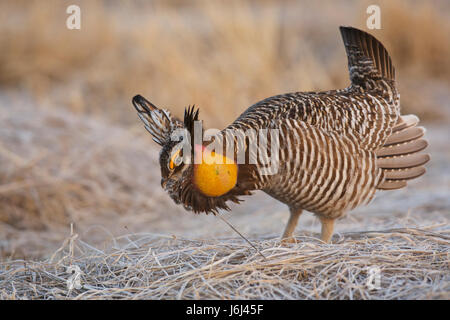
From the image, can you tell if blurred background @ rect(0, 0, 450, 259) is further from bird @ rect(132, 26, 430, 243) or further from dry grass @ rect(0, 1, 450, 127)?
bird @ rect(132, 26, 430, 243)

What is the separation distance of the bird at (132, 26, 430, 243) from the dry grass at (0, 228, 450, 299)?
31 cm

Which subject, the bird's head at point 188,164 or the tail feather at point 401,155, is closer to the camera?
the bird's head at point 188,164

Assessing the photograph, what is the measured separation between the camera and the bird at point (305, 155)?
3150 mm

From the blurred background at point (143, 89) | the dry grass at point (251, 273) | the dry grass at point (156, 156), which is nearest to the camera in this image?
the dry grass at point (251, 273)

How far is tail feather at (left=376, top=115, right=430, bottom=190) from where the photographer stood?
369 centimetres

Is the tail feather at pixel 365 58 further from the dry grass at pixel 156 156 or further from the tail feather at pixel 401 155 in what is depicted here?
the dry grass at pixel 156 156

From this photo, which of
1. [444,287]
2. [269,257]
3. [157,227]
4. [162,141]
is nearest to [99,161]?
[157,227]

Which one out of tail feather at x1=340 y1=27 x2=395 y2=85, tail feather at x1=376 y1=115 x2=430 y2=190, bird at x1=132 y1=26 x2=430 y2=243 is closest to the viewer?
bird at x1=132 y1=26 x2=430 y2=243

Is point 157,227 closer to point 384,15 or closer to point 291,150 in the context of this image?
point 291,150

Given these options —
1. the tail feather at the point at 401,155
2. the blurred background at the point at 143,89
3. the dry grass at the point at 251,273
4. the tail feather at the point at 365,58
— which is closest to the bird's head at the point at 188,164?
the dry grass at the point at 251,273

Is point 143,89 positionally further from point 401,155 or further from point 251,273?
point 251,273

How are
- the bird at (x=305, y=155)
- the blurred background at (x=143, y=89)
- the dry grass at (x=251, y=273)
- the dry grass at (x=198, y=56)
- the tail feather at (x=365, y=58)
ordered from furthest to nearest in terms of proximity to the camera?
the dry grass at (x=198, y=56), the blurred background at (x=143, y=89), the tail feather at (x=365, y=58), the bird at (x=305, y=155), the dry grass at (x=251, y=273)

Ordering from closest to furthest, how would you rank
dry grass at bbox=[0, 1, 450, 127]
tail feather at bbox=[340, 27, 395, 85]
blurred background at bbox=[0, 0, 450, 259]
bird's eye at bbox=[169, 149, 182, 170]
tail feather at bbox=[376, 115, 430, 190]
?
bird's eye at bbox=[169, 149, 182, 170] → tail feather at bbox=[376, 115, 430, 190] → tail feather at bbox=[340, 27, 395, 85] → blurred background at bbox=[0, 0, 450, 259] → dry grass at bbox=[0, 1, 450, 127]

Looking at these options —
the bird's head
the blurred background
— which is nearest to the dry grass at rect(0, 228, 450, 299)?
the bird's head
